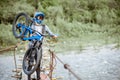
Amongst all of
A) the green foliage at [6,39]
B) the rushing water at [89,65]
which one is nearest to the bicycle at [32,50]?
the rushing water at [89,65]

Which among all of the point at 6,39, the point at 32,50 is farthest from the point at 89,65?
the point at 32,50

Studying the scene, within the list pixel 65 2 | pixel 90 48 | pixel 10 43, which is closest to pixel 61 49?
pixel 90 48

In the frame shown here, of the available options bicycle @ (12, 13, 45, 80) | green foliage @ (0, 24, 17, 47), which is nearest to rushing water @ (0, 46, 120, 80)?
green foliage @ (0, 24, 17, 47)

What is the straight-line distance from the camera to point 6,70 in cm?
1092

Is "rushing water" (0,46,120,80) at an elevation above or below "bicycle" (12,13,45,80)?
below

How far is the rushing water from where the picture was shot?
1052 cm

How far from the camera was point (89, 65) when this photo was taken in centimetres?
1177

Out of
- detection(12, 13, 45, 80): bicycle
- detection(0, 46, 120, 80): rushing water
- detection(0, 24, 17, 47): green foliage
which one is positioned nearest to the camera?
detection(12, 13, 45, 80): bicycle

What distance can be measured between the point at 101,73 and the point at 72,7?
33.1 feet

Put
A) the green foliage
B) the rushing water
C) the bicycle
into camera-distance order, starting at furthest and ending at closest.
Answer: the green foliage < the rushing water < the bicycle

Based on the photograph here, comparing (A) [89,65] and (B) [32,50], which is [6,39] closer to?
(A) [89,65]

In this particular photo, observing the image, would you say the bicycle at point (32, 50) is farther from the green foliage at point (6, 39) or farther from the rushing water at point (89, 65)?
the green foliage at point (6, 39)

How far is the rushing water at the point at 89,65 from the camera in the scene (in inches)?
414

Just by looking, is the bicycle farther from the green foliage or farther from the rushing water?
the green foliage
